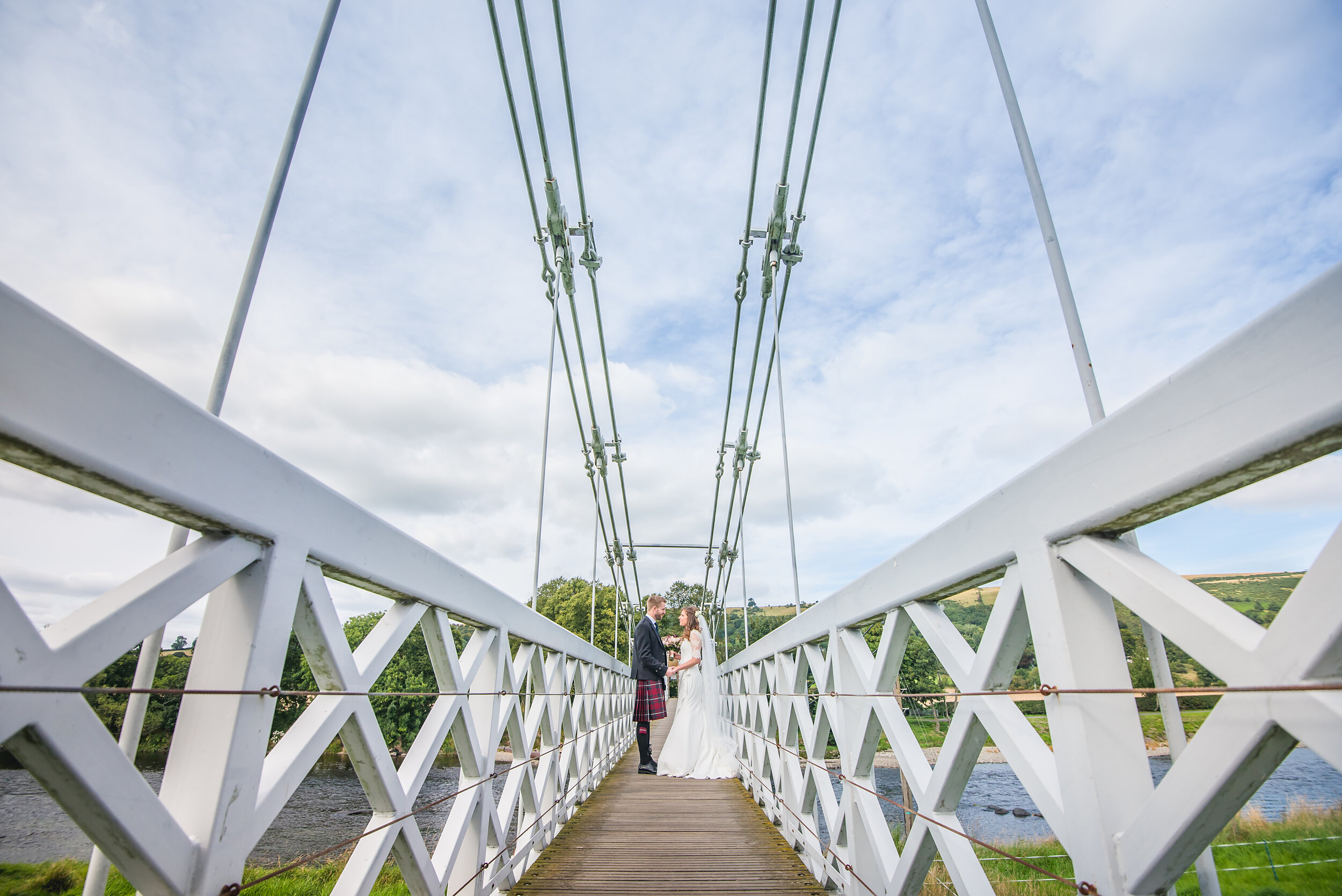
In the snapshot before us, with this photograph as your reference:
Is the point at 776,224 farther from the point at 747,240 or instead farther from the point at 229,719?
the point at 229,719

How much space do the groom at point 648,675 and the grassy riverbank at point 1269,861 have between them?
17.9 ft

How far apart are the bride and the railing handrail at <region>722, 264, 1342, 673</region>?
4792mm

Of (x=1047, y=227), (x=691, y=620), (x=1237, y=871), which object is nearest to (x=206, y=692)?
(x=1047, y=227)

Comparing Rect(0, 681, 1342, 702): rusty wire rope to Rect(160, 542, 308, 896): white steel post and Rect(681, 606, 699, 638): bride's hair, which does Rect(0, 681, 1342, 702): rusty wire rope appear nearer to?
Rect(160, 542, 308, 896): white steel post

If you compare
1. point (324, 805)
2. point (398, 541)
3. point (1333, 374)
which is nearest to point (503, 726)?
point (398, 541)

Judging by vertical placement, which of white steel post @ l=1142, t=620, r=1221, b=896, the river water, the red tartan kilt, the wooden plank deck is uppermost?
white steel post @ l=1142, t=620, r=1221, b=896

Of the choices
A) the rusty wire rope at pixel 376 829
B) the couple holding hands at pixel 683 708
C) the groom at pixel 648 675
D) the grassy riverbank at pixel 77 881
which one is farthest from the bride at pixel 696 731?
the grassy riverbank at pixel 77 881

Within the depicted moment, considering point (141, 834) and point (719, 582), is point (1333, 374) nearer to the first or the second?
point (141, 834)

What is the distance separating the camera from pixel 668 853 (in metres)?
2.80

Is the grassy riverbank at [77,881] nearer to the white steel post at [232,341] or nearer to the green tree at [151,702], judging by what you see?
the green tree at [151,702]

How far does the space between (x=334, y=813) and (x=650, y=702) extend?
49.1ft

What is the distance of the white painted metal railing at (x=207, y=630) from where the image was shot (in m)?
0.69

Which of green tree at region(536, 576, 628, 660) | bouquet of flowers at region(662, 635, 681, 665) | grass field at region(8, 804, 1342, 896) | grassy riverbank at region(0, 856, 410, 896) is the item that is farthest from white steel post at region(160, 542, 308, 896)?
green tree at region(536, 576, 628, 660)

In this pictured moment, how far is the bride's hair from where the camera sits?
6007mm
